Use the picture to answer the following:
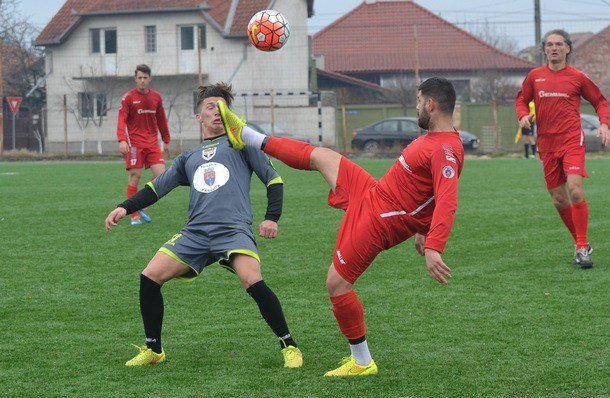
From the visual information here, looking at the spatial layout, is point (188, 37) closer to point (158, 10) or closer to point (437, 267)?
point (158, 10)

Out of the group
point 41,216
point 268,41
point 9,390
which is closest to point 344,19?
point 41,216

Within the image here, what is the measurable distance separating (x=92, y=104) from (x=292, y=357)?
127ft

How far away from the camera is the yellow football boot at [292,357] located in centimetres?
562

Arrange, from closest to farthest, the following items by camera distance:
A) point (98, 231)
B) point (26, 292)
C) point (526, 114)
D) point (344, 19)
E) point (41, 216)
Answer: point (26, 292), point (526, 114), point (98, 231), point (41, 216), point (344, 19)

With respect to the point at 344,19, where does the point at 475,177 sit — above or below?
below

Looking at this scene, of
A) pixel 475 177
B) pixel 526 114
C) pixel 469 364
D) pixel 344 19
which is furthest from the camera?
pixel 344 19

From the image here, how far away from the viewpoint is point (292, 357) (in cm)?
563

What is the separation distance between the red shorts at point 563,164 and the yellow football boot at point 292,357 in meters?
4.40

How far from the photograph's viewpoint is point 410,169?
5.28m

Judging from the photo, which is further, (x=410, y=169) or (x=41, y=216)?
(x=41, y=216)

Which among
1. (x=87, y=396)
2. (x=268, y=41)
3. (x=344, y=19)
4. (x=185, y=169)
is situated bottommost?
(x=87, y=396)

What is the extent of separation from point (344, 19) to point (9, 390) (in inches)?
2241

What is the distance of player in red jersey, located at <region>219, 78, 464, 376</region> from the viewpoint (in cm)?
524

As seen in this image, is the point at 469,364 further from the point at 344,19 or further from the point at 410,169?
the point at 344,19
